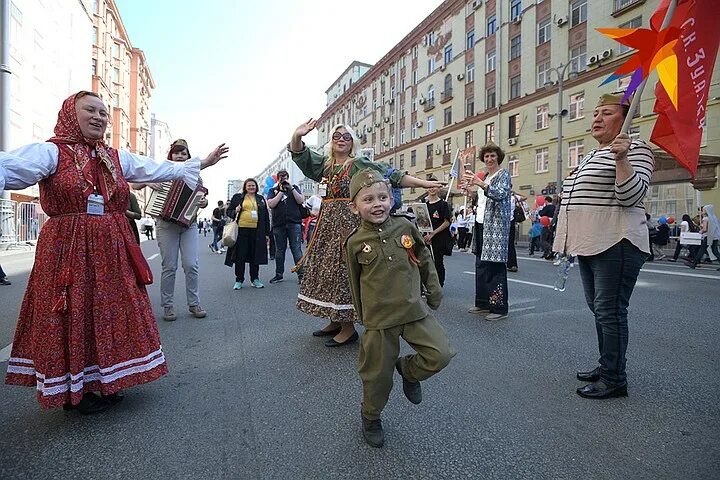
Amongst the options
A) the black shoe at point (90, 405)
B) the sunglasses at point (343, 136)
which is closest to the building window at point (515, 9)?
the sunglasses at point (343, 136)

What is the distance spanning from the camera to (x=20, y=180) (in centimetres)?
237

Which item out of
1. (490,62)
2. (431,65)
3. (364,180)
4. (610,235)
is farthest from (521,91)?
(364,180)

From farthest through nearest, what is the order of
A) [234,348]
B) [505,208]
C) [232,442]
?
[505,208] → [234,348] → [232,442]

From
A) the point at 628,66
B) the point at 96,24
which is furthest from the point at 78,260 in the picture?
the point at 96,24

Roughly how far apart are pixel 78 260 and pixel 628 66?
129 inches

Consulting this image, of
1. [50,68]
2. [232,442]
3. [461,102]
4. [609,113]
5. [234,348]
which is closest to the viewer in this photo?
[232,442]

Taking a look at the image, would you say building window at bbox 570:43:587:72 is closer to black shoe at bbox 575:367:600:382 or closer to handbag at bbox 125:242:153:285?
black shoe at bbox 575:367:600:382

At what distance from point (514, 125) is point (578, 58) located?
6257 millimetres

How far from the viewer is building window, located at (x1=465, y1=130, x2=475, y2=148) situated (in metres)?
36.0

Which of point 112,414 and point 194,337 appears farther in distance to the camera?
point 194,337

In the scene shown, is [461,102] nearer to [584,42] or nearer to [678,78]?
[584,42]

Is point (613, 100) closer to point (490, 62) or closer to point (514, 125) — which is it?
point (514, 125)

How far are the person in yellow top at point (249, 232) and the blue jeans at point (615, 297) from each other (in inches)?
222

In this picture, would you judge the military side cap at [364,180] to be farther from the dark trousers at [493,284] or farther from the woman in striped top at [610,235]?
the dark trousers at [493,284]
